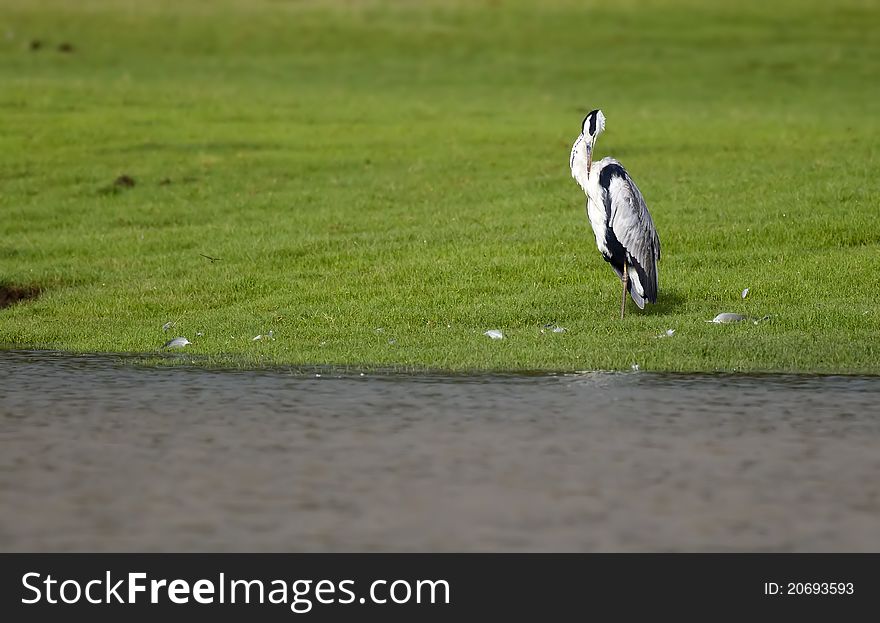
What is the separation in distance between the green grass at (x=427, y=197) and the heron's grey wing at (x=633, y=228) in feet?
1.69

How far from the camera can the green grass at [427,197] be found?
1631 cm

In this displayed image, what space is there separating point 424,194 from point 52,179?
821 cm

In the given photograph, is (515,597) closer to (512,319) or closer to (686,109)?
(512,319)

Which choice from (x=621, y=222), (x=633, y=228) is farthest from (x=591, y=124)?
(x=633, y=228)

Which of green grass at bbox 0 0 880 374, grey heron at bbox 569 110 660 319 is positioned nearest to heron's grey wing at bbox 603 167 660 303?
grey heron at bbox 569 110 660 319

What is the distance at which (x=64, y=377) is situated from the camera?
46.2ft

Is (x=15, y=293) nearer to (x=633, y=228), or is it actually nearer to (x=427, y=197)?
(x=427, y=197)

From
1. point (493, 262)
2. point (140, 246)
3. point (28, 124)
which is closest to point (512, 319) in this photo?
point (493, 262)

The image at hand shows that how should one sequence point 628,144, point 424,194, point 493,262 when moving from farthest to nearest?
point 628,144
point 424,194
point 493,262

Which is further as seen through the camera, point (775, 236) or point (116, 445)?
point (775, 236)

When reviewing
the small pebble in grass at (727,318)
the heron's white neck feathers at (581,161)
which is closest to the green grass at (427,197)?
the small pebble in grass at (727,318)

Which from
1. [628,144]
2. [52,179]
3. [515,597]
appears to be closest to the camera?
[515,597]

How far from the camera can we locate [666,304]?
17.4 m

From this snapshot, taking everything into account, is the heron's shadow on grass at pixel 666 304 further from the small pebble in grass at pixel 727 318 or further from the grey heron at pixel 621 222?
the small pebble in grass at pixel 727 318
